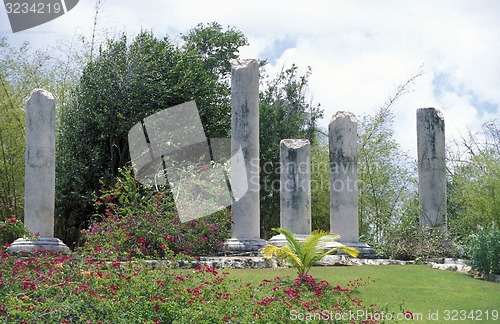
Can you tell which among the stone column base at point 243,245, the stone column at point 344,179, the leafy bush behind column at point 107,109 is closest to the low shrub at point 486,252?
the stone column at point 344,179

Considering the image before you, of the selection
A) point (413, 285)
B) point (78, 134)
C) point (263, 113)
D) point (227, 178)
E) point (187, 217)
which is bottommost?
point (413, 285)

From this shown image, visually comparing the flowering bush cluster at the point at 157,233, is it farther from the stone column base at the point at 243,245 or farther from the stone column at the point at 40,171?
the stone column at the point at 40,171

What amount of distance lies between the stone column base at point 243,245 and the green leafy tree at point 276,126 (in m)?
13.0

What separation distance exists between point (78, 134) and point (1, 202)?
386 centimetres

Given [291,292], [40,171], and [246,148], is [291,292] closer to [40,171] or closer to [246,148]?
[246,148]

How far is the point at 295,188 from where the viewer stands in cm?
1900

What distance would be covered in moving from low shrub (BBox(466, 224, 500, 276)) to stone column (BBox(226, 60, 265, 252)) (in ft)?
18.4

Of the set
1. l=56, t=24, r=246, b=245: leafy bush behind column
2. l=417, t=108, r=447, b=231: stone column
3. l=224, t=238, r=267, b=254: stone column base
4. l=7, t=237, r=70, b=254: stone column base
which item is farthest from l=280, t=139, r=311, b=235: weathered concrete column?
l=56, t=24, r=246, b=245: leafy bush behind column

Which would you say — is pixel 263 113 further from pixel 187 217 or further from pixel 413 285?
pixel 413 285

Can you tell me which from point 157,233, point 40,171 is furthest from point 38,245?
point 157,233

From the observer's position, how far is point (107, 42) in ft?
88.1

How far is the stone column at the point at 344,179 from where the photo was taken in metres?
18.5

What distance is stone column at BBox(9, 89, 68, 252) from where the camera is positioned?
59.0ft

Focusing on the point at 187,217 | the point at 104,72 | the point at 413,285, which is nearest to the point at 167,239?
the point at 187,217
